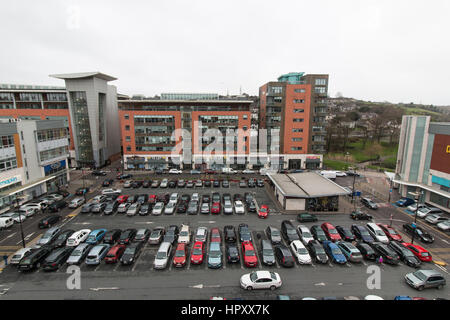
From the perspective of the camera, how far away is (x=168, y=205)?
35094 millimetres

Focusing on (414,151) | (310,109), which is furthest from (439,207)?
(310,109)

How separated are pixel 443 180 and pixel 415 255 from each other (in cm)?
1734

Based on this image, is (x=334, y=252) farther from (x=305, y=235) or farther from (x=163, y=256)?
(x=163, y=256)

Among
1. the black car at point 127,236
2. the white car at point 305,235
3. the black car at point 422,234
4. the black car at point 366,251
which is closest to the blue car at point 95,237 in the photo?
the black car at point 127,236

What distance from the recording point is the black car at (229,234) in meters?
26.0

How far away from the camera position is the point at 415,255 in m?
23.6

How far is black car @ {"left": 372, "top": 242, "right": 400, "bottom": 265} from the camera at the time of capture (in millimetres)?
22359

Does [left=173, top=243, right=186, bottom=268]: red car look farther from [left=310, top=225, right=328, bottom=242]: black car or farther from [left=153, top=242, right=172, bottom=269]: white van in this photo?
[left=310, top=225, right=328, bottom=242]: black car

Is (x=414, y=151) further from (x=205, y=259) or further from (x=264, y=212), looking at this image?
(x=205, y=259)

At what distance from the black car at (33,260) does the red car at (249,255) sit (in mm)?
17842

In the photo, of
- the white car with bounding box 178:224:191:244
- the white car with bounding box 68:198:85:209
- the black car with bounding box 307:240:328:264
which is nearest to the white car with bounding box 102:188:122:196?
the white car with bounding box 68:198:85:209

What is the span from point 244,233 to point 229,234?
1632 millimetres

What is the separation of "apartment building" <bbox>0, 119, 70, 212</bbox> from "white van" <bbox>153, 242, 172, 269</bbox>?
24.6m

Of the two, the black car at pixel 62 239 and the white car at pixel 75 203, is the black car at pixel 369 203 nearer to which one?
the black car at pixel 62 239
